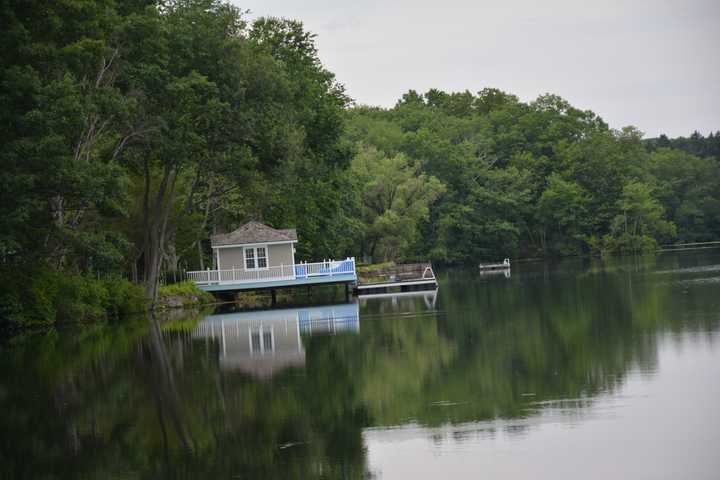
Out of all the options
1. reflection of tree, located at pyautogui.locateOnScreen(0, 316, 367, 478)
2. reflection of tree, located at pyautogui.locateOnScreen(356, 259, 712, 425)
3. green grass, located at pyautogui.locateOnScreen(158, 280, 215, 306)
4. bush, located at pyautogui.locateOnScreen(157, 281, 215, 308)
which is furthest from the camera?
green grass, located at pyautogui.locateOnScreen(158, 280, 215, 306)

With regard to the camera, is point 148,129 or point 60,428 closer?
point 60,428

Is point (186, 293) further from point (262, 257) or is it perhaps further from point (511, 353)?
point (511, 353)

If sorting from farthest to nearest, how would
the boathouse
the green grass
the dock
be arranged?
the dock, the boathouse, the green grass

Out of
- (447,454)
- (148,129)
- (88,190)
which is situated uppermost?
(148,129)

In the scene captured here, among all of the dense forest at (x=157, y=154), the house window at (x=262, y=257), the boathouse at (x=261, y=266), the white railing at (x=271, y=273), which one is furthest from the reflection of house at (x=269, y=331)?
the house window at (x=262, y=257)

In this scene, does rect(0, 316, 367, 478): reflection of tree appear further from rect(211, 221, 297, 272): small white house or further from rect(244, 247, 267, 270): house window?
rect(244, 247, 267, 270): house window

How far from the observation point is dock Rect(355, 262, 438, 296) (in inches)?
1980

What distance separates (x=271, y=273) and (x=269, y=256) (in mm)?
1016

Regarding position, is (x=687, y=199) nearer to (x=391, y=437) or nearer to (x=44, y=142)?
(x=44, y=142)

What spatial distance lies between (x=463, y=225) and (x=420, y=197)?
13.5 metres

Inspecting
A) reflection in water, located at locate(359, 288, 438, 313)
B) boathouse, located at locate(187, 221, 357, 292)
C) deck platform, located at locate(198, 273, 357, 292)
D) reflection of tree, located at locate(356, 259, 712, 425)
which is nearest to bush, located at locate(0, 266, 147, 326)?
deck platform, located at locate(198, 273, 357, 292)

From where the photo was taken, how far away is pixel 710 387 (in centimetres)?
1345

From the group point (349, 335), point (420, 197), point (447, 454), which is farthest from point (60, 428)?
point (420, 197)

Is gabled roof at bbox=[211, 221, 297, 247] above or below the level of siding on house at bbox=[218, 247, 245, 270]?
above
